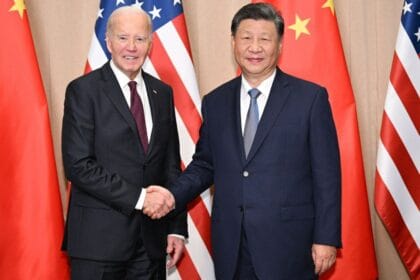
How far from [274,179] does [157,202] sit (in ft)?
1.68

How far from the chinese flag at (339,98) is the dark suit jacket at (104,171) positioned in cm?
102

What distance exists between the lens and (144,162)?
2.43m

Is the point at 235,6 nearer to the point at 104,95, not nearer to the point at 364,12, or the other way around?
the point at 364,12

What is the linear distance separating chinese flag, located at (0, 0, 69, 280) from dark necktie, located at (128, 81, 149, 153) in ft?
2.08

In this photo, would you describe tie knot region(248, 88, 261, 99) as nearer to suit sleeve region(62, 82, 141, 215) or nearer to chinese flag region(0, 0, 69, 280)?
suit sleeve region(62, 82, 141, 215)

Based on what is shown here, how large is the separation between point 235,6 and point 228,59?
0.32 meters

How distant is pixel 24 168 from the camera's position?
282 centimetres

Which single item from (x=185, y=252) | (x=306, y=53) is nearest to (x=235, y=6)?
(x=306, y=53)

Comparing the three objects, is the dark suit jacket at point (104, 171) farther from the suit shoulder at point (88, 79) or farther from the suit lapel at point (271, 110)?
the suit lapel at point (271, 110)

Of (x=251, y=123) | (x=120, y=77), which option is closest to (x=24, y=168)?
(x=120, y=77)

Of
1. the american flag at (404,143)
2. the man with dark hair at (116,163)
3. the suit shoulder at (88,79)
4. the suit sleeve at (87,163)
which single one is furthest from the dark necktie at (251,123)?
the american flag at (404,143)

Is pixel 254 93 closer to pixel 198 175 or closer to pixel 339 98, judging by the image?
pixel 198 175

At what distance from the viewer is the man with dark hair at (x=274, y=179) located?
229cm

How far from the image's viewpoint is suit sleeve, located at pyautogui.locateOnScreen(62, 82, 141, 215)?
2318 mm
